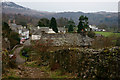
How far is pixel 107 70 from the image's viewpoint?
227 inches

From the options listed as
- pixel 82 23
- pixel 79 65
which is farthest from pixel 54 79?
pixel 82 23

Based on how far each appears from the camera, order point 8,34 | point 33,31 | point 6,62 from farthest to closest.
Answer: point 33,31 < point 8,34 < point 6,62

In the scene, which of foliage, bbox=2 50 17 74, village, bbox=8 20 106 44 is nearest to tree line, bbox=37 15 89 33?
village, bbox=8 20 106 44

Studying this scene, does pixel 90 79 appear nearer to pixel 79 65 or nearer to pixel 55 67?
pixel 79 65

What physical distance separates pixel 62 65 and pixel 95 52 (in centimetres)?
281

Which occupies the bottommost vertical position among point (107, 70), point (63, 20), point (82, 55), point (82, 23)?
point (107, 70)

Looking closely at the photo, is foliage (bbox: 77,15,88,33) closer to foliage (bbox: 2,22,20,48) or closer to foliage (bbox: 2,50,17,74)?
foliage (bbox: 2,22,20,48)

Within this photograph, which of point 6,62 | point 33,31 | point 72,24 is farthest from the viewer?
point 33,31

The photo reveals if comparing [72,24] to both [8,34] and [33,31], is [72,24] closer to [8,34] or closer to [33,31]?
[33,31]

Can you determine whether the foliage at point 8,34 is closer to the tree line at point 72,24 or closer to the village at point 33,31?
the village at point 33,31

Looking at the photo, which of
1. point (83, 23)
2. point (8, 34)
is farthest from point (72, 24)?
point (8, 34)

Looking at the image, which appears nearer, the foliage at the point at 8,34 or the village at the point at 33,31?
the foliage at the point at 8,34

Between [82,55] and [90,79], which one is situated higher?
[82,55]

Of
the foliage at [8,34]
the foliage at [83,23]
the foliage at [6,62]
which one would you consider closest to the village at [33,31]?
the foliage at [8,34]
